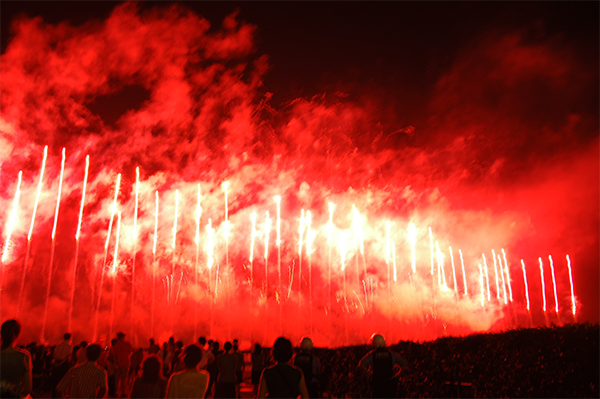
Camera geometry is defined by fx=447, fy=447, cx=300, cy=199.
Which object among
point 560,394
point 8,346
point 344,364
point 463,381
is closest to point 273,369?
point 8,346

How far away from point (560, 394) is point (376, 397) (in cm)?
294

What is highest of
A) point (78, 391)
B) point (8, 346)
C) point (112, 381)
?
point (8, 346)

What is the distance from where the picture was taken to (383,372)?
7773 millimetres

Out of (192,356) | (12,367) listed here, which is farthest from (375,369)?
(12,367)

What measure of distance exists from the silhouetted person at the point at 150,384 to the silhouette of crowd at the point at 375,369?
0.01m

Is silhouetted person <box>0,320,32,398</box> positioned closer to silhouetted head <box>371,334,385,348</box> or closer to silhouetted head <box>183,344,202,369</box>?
silhouetted head <box>183,344,202,369</box>

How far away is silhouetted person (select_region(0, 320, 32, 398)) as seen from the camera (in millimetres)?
4820

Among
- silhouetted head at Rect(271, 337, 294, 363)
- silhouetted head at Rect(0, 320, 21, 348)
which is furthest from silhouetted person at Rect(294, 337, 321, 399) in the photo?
silhouetted head at Rect(0, 320, 21, 348)

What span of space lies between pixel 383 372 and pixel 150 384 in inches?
160

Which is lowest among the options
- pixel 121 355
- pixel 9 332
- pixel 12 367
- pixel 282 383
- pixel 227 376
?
pixel 227 376

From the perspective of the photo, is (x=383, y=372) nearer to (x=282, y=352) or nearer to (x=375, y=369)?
(x=375, y=369)

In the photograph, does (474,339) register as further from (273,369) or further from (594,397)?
(273,369)

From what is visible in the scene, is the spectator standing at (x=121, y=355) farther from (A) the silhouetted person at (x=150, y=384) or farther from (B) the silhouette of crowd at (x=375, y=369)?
(A) the silhouetted person at (x=150, y=384)

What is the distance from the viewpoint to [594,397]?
22.3ft
